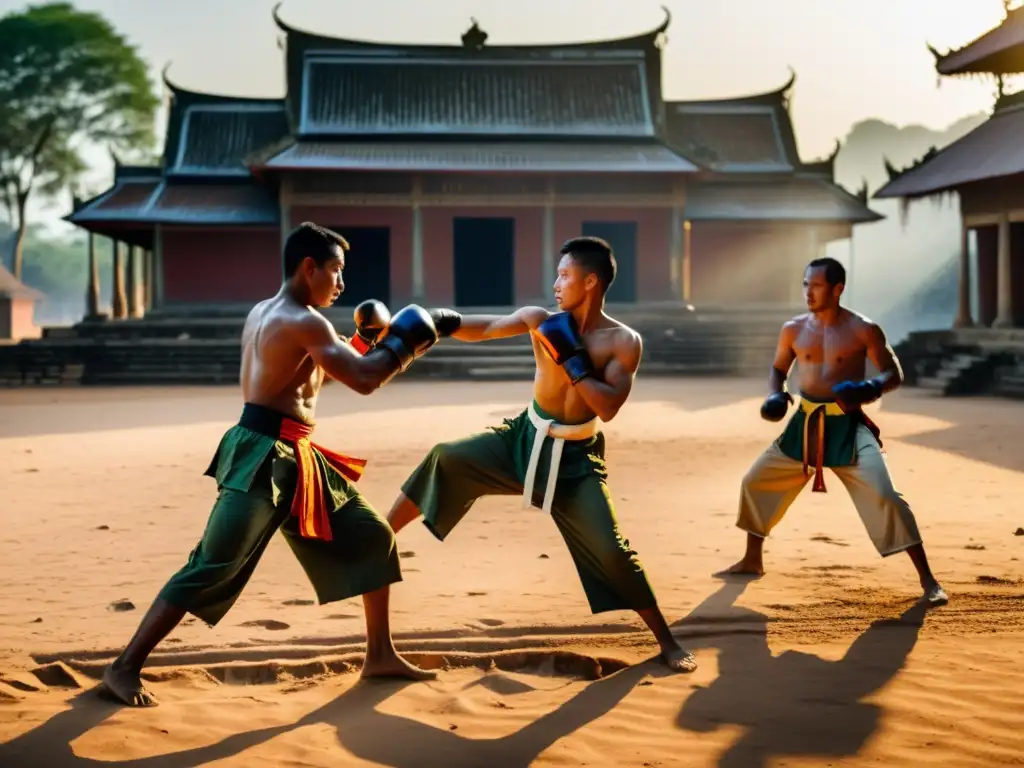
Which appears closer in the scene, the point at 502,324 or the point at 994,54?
the point at 502,324

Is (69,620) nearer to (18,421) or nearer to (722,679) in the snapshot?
(722,679)

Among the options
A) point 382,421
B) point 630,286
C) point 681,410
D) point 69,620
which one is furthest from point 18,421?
point 630,286

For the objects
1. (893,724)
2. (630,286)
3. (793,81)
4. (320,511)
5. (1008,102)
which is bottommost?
(893,724)

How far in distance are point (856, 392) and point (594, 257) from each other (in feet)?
5.05

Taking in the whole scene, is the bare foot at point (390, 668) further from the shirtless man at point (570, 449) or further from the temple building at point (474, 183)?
the temple building at point (474, 183)

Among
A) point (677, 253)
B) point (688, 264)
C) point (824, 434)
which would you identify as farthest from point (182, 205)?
point (824, 434)

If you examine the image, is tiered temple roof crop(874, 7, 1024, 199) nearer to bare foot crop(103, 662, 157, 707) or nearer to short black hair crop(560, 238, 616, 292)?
short black hair crop(560, 238, 616, 292)

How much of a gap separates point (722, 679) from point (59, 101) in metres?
39.2

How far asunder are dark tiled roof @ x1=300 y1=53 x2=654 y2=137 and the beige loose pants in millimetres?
20756

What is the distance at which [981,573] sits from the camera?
211 inches

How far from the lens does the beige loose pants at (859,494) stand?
4.85 meters

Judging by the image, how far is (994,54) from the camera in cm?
1952

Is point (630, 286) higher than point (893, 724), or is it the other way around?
point (630, 286)

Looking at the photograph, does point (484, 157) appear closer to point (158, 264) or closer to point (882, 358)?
point (158, 264)
